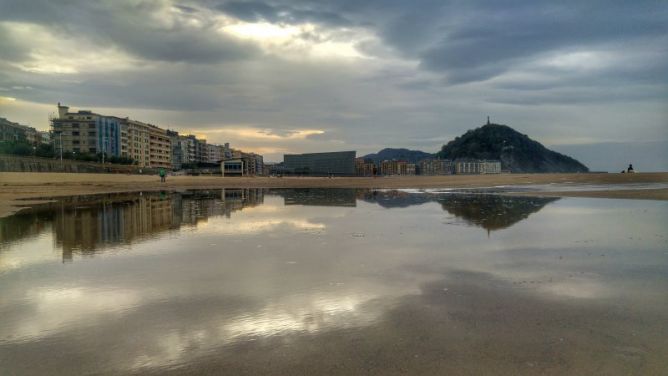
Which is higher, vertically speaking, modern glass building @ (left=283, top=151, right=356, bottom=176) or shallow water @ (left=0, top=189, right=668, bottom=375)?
modern glass building @ (left=283, top=151, right=356, bottom=176)

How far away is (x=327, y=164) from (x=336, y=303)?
165 m

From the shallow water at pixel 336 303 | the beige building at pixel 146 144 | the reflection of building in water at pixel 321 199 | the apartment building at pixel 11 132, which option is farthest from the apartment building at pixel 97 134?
the shallow water at pixel 336 303

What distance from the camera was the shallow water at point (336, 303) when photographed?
489 centimetres

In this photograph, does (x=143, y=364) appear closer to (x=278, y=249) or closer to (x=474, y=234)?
(x=278, y=249)

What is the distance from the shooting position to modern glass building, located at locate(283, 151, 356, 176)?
6363 inches

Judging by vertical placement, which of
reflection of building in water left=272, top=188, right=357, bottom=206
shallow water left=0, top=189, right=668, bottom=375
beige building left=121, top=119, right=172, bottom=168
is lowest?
shallow water left=0, top=189, right=668, bottom=375

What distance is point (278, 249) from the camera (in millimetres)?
11945

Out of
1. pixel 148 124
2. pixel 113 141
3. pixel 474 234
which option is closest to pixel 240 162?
pixel 113 141

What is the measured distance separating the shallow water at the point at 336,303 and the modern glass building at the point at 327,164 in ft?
454

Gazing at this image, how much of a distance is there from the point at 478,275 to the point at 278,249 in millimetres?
5675

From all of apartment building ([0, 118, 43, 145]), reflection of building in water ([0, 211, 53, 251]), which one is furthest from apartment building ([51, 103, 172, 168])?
reflection of building in water ([0, 211, 53, 251])

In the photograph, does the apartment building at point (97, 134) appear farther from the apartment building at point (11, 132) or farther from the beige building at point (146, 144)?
the apartment building at point (11, 132)

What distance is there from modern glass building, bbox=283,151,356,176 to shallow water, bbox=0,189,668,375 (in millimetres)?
138258

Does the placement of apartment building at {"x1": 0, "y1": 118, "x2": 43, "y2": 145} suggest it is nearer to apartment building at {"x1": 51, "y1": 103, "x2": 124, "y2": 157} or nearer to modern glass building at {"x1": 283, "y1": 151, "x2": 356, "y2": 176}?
apartment building at {"x1": 51, "y1": 103, "x2": 124, "y2": 157}
